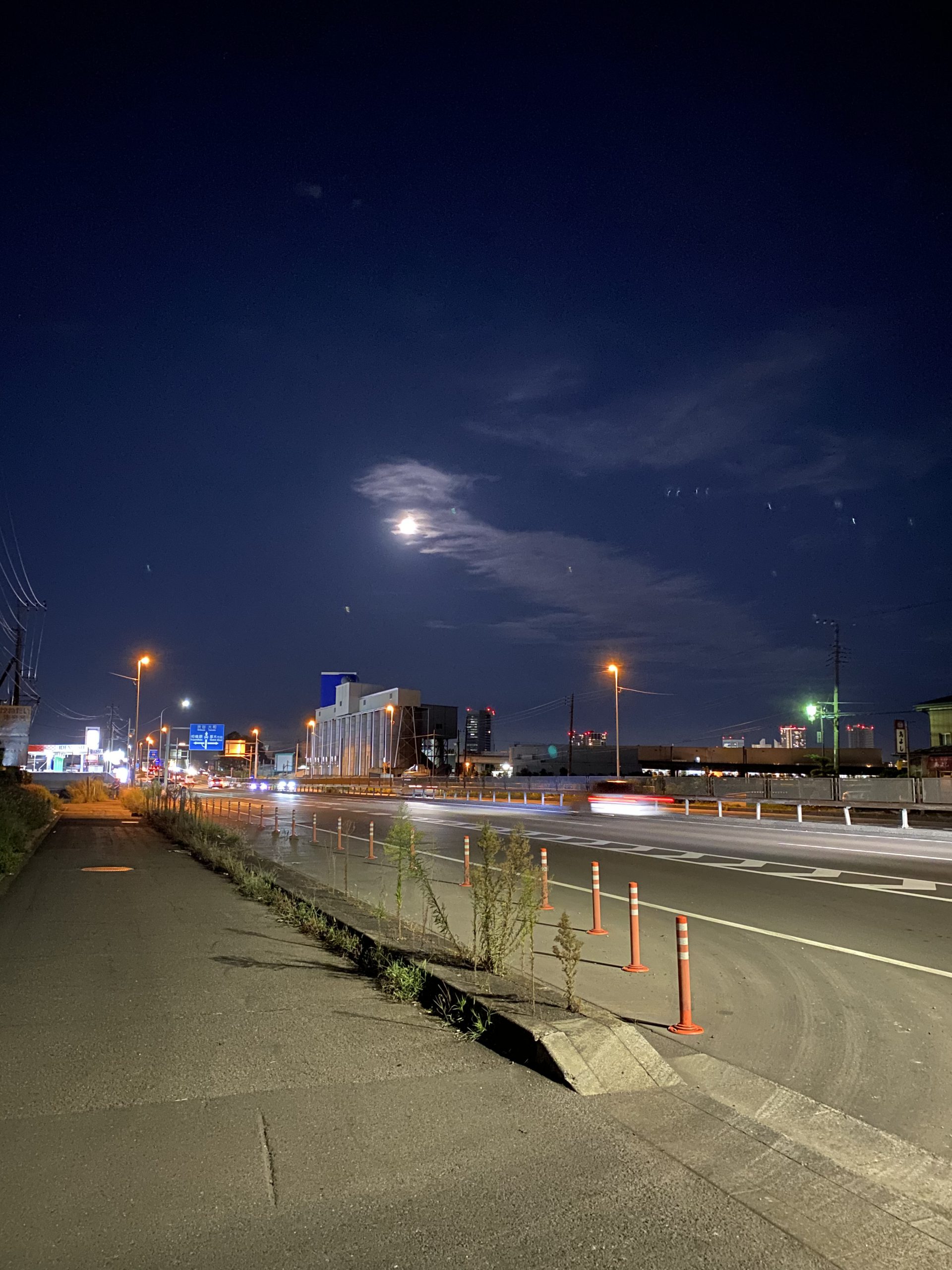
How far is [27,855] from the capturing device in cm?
2145

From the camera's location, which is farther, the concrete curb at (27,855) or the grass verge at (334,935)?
the concrete curb at (27,855)

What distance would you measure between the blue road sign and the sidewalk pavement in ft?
292

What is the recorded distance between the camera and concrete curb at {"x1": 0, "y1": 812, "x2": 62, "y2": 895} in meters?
15.9

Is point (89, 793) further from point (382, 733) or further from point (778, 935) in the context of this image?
point (382, 733)

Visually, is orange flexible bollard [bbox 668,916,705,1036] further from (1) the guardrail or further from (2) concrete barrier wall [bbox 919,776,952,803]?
(2) concrete barrier wall [bbox 919,776,952,803]

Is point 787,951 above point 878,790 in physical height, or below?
below

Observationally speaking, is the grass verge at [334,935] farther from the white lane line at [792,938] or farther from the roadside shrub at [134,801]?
the roadside shrub at [134,801]

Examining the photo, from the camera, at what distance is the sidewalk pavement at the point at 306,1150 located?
375 cm

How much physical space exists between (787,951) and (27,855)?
17950 millimetres

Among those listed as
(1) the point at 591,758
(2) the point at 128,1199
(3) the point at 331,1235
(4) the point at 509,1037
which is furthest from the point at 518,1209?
(1) the point at 591,758

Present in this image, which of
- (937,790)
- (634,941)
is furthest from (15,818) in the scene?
(937,790)

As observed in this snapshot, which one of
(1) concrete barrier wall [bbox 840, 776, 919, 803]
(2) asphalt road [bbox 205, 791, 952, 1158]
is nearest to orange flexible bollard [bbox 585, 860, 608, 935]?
(2) asphalt road [bbox 205, 791, 952, 1158]

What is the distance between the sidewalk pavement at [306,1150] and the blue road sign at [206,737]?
292 ft

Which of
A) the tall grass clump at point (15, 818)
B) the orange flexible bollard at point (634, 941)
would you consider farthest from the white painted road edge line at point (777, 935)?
the tall grass clump at point (15, 818)
